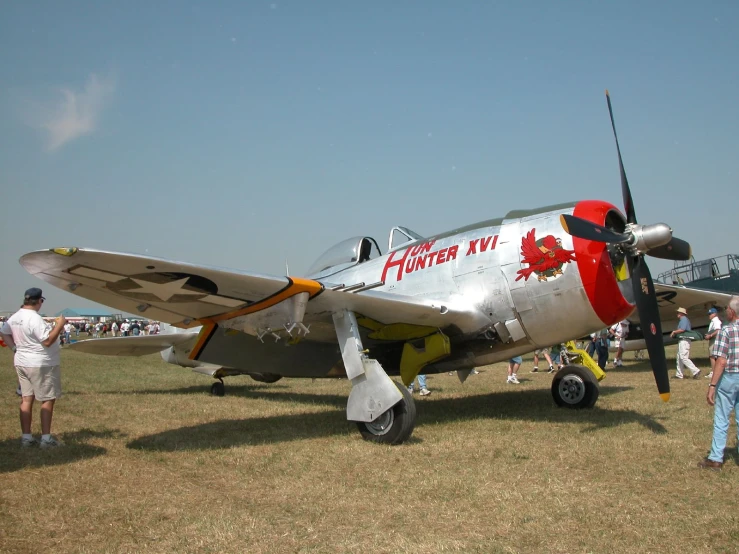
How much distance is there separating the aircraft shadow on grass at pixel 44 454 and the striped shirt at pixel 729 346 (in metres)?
6.10

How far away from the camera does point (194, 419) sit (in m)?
8.52

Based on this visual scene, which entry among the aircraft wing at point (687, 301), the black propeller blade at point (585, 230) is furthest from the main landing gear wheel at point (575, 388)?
the aircraft wing at point (687, 301)

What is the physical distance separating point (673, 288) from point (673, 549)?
1512 cm

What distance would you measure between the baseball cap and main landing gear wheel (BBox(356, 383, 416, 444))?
391 centimetres

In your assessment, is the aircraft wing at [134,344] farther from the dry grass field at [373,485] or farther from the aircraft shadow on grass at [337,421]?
the aircraft shadow on grass at [337,421]

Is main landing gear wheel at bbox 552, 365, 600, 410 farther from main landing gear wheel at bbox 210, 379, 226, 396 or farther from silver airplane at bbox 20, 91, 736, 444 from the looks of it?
main landing gear wheel at bbox 210, 379, 226, 396

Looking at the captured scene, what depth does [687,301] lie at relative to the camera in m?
17.5

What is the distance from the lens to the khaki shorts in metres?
6.19

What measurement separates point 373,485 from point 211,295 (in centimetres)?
270

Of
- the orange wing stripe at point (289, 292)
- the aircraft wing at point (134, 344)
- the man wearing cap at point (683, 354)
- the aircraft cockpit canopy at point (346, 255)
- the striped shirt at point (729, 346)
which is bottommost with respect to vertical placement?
the man wearing cap at point (683, 354)

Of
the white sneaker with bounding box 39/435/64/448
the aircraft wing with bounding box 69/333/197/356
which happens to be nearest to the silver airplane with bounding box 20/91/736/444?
the white sneaker with bounding box 39/435/64/448

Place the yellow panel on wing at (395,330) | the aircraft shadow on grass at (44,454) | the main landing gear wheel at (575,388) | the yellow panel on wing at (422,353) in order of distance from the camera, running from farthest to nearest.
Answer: the main landing gear wheel at (575,388) → the yellow panel on wing at (395,330) → the yellow panel on wing at (422,353) → the aircraft shadow on grass at (44,454)

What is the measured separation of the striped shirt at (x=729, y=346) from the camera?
5.08 metres

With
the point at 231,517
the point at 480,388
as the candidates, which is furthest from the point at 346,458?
the point at 480,388
